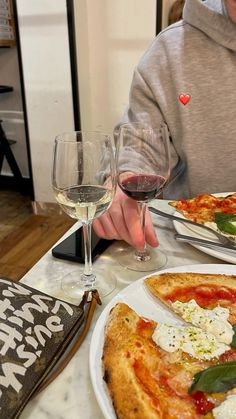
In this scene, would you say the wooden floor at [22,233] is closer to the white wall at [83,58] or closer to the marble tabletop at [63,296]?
the white wall at [83,58]

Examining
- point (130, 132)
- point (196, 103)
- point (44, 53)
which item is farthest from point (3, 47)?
point (130, 132)

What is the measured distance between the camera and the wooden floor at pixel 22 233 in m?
2.28

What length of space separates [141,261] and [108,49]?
2.23 meters

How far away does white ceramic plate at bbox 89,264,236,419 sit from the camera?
45 cm

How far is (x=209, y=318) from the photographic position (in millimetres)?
554

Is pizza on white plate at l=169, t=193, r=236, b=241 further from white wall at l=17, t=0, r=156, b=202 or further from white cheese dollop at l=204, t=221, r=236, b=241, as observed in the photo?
white wall at l=17, t=0, r=156, b=202

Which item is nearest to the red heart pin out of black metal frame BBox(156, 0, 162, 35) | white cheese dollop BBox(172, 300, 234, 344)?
white cheese dollop BBox(172, 300, 234, 344)

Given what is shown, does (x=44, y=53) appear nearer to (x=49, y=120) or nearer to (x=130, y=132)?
(x=49, y=120)

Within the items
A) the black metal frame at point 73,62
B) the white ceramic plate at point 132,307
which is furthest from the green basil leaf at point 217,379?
the black metal frame at point 73,62

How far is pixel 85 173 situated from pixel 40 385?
334mm

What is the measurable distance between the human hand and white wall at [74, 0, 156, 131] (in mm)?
2008

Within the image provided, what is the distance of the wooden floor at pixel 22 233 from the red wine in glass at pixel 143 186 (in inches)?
55.9

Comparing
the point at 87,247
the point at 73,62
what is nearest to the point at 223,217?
the point at 87,247

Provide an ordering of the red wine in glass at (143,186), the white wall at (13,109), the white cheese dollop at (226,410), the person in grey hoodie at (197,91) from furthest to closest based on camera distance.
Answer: the white wall at (13,109)
the person in grey hoodie at (197,91)
the red wine in glass at (143,186)
the white cheese dollop at (226,410)
